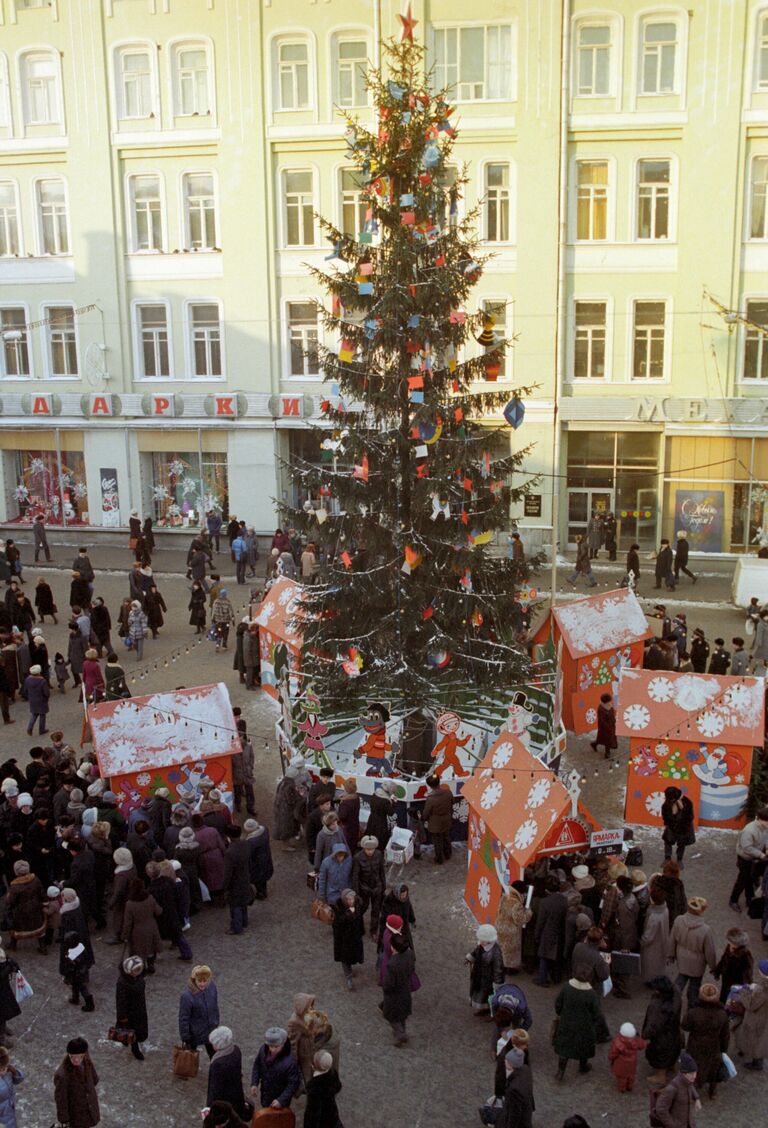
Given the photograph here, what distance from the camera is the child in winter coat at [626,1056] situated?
9.06 meters

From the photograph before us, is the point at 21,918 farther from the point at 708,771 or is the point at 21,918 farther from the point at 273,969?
the point at 708,771

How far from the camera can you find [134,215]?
103 ft

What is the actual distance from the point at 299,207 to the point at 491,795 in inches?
887

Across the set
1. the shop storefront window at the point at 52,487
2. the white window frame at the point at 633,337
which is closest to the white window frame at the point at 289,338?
the shop storefront window at the point at 52,487

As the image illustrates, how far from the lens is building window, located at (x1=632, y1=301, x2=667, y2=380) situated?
2883cm

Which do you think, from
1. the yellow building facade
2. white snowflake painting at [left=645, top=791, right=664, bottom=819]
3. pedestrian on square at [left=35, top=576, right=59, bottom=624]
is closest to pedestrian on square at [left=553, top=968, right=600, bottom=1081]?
white snowflake painting at [left=645, top=791, right=664, bottom=819]

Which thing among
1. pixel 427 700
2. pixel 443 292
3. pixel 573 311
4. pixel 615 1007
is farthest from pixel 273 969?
pixel 573 311

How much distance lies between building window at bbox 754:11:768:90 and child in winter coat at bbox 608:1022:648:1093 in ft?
82.5

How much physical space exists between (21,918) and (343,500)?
21.6ft

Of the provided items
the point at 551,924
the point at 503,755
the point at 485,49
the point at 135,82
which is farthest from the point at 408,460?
the point at 135,82

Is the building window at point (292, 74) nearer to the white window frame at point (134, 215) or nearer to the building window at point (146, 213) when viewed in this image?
the white window frame at point (134, 215)

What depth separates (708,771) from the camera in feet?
45.3

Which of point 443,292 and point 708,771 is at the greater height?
point 443,292

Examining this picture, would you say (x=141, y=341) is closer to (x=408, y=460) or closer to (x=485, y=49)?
(x=485, y=49)
